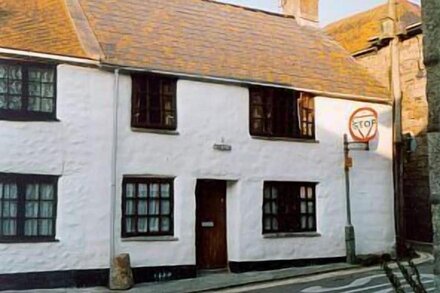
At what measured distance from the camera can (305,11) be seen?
70.1ft

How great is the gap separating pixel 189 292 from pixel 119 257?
1.76m

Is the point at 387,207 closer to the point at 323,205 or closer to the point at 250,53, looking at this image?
the point at 323,205

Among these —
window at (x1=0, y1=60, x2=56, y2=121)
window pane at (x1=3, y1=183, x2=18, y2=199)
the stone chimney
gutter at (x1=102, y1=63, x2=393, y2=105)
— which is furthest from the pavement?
the stone chimney

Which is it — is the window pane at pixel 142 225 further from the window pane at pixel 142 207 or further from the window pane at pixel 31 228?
the window pane at pixel 31 228

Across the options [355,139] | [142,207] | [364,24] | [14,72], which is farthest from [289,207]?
[364,24]

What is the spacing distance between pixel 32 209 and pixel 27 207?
0.37 feet

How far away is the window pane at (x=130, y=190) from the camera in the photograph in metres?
14.4

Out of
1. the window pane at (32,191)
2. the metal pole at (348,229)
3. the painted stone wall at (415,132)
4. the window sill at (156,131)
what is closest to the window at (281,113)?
the metal pole at (348,229)

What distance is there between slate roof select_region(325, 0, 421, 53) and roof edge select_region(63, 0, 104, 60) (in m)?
11.6

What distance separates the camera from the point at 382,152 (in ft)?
60.3

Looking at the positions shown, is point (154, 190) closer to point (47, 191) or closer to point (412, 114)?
point (47, 191)

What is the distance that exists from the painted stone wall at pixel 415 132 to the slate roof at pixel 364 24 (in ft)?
7.67

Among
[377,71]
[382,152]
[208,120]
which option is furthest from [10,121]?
[377,71]

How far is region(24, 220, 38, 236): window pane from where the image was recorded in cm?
1322
